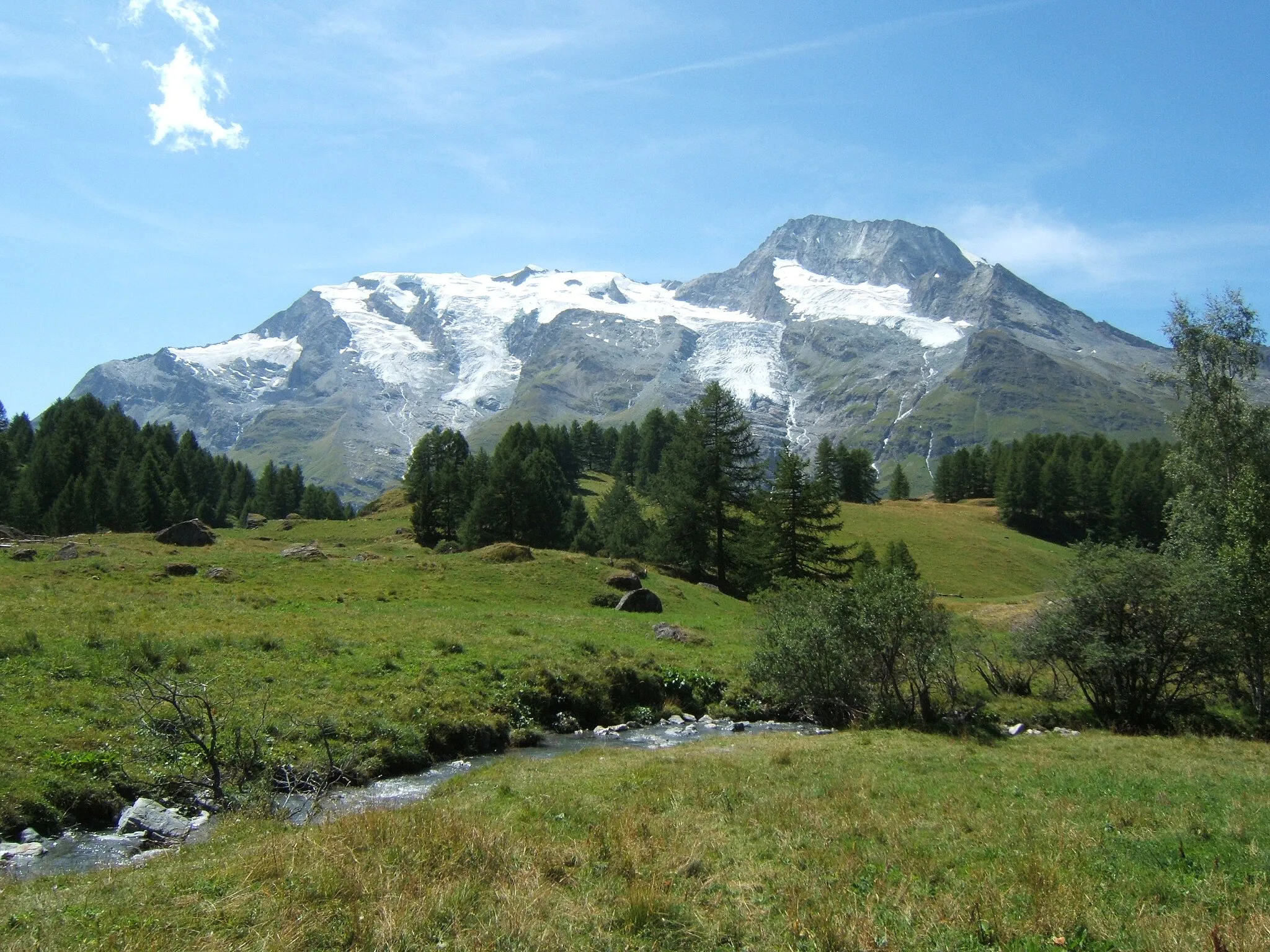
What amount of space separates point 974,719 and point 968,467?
12634 cm

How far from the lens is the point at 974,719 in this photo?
84.0ft

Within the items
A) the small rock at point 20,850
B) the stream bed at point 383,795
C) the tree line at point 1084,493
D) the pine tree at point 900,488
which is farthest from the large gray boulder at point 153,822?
the pine tree at point 900,488

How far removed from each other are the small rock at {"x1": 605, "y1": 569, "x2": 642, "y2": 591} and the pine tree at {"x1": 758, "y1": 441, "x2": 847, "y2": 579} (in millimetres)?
12883

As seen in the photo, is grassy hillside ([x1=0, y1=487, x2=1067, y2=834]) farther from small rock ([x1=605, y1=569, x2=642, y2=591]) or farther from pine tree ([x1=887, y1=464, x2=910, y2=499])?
pine tree ([x1=887, y1=464, x2=910, y2=499])

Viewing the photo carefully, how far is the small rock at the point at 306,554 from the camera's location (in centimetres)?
4941

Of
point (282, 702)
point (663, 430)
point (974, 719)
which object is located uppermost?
point (663, 430)

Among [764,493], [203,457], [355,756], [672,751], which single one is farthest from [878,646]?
[203,457]

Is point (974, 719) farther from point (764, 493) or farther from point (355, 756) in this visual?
point (764, 493)

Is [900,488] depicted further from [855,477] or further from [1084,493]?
[1084,493]

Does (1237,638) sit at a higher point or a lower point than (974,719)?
higher

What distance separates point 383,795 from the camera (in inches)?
671

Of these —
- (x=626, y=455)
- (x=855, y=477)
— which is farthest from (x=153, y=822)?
(x=626, y=455)

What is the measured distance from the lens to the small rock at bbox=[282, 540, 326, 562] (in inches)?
1945

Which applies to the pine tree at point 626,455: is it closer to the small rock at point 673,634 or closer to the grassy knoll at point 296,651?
the grassy knoll at point 296,651
